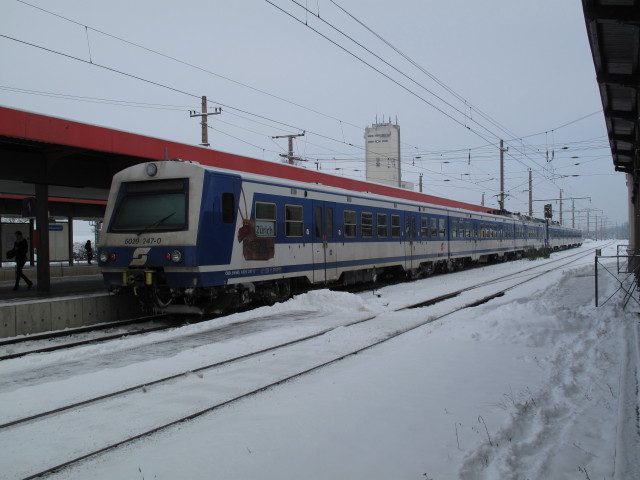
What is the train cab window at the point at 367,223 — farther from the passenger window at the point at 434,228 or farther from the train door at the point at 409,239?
the passenger window at the point at 434,228

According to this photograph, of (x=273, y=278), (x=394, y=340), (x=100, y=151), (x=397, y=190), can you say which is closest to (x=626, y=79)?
(x=394, y=340)

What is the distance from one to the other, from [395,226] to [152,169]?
9.47 metres

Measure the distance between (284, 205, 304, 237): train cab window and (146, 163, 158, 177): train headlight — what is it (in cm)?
303

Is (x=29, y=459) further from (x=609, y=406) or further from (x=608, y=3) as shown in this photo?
(x=608, y=3)

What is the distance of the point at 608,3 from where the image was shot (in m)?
6.14

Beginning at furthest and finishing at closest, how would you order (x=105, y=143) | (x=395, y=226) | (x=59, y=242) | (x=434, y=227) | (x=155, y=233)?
(x=59, y=242) → (x=434, y=227) → (x=395, y=226) → (x=105, y=143) → (x=155, y=233)

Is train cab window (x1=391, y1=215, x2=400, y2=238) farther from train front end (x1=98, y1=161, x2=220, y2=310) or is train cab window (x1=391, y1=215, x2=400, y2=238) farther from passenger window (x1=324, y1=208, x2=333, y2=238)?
train front end (x1=98, y1=161, x2=220, y2=310)

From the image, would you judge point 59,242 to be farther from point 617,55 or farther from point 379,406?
point 617,55

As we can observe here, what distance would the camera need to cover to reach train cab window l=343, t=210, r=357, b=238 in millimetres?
14182

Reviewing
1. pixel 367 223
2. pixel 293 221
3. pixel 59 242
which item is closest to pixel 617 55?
pixel 293 221

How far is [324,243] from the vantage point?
1316 cm

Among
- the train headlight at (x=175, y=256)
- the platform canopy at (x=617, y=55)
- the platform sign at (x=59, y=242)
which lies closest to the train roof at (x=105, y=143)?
the train headlight at (x=175, y=256)

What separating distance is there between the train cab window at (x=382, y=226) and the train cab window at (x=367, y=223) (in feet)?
2.02

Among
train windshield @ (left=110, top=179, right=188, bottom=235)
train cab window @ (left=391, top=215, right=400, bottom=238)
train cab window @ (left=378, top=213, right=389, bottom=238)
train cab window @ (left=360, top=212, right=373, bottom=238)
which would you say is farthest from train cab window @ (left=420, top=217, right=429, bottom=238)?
train windshield @ (left=110, top=179, right=188, bottom=235)
